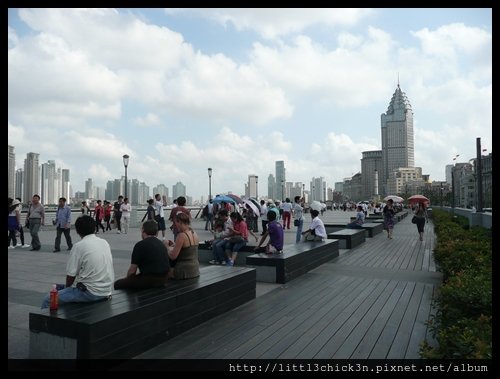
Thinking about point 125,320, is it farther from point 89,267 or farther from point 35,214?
point 35,214

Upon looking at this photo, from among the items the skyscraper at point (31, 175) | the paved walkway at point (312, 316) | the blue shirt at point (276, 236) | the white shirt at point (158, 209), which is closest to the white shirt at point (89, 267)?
the paved walkway at point (312, 316)

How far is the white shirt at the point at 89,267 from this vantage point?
13.5 feet

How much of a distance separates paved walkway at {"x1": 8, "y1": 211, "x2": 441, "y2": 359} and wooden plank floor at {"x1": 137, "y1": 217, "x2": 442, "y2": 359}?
0.4 inches

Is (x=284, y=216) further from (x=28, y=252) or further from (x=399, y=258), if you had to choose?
(x=28, y=252)

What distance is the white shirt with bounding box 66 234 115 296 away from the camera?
4129mm

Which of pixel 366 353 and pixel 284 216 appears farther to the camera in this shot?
pixel 284 216

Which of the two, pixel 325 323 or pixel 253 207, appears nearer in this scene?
pixel 325 323

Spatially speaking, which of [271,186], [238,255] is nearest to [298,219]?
[238,255]

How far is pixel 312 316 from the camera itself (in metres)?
5.43

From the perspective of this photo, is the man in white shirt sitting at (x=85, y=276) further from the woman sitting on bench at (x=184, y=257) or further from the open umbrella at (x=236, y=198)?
the open umbrella at (x=236, y=198)

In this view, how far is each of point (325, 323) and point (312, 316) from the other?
1.13 feet
